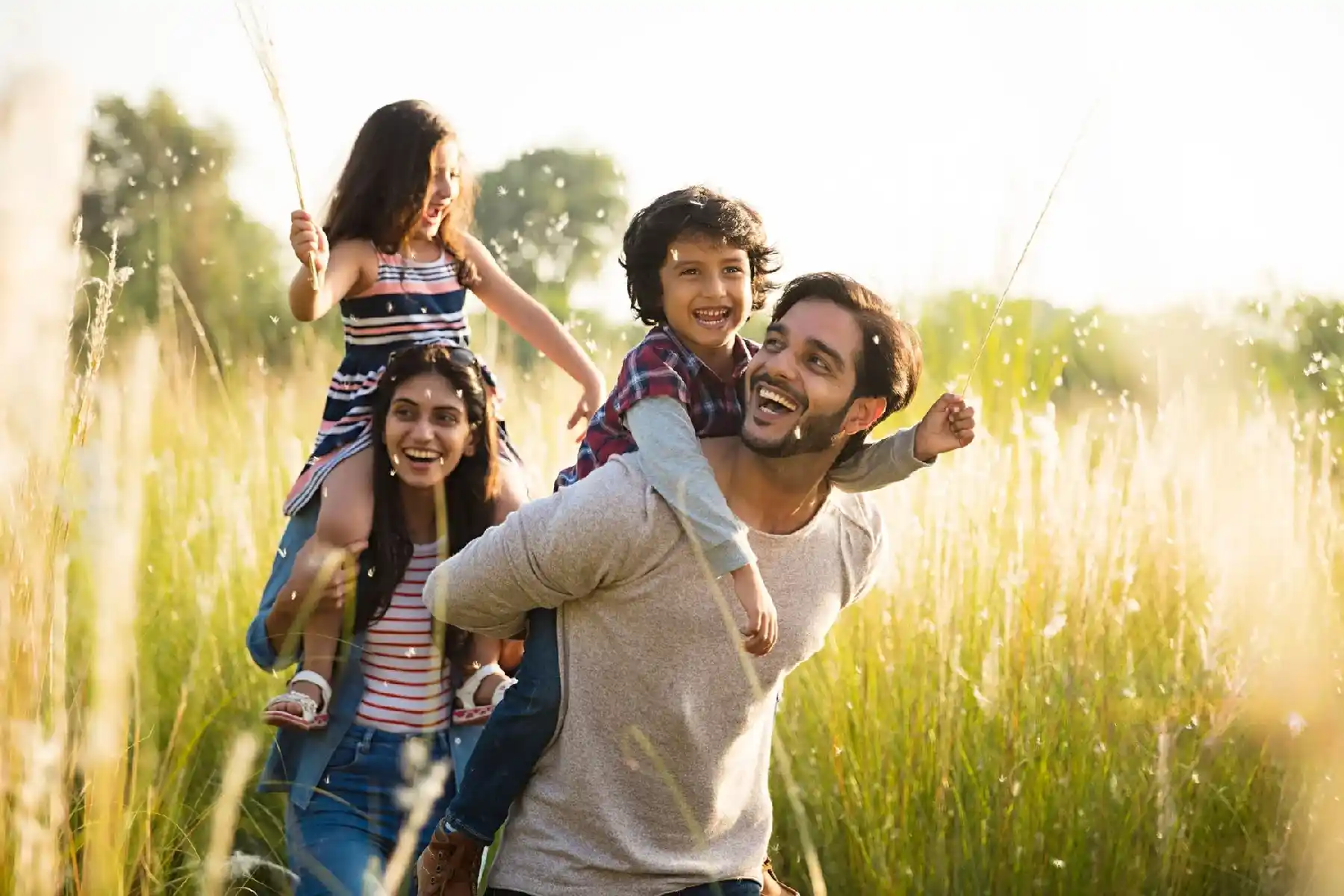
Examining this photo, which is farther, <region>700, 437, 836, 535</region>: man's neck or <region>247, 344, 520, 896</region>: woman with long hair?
<region>247, 344, 520, 896</region>: woman with long hair

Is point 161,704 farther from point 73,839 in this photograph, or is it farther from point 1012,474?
point 1012,474

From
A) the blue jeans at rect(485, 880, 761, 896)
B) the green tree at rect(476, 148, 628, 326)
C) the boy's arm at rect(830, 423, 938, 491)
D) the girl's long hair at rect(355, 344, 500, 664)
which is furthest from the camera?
the green tree at rect(476, 148, 628, 326)

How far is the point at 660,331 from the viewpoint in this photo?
2.87 m

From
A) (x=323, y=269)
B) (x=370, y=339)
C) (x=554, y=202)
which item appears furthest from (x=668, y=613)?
(x=554, y=202)

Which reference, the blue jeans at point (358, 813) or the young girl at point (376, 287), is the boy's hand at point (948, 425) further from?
the blue jeans at point (358, 813)

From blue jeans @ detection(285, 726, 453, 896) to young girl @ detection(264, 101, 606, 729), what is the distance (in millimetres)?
189

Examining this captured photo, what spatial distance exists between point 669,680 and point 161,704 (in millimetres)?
1982

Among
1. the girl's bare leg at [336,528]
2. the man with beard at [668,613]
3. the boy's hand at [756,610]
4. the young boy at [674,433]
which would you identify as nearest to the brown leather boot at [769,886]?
the young boy at [674,433]

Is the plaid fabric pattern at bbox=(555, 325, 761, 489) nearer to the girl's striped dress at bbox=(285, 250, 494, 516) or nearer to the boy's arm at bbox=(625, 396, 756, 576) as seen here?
the boy's arm at bbox=(625, 396, 756, 576)

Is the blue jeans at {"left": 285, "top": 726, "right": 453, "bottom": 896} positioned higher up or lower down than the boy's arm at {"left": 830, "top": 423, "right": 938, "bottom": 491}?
lower down

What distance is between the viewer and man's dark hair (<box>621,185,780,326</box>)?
288 centimetres

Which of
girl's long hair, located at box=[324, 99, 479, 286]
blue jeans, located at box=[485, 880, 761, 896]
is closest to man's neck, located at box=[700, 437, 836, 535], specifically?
blue jeans, located at box=[485, 880, 761, 896]

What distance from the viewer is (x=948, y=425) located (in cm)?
267

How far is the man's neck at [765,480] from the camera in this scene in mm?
2633
